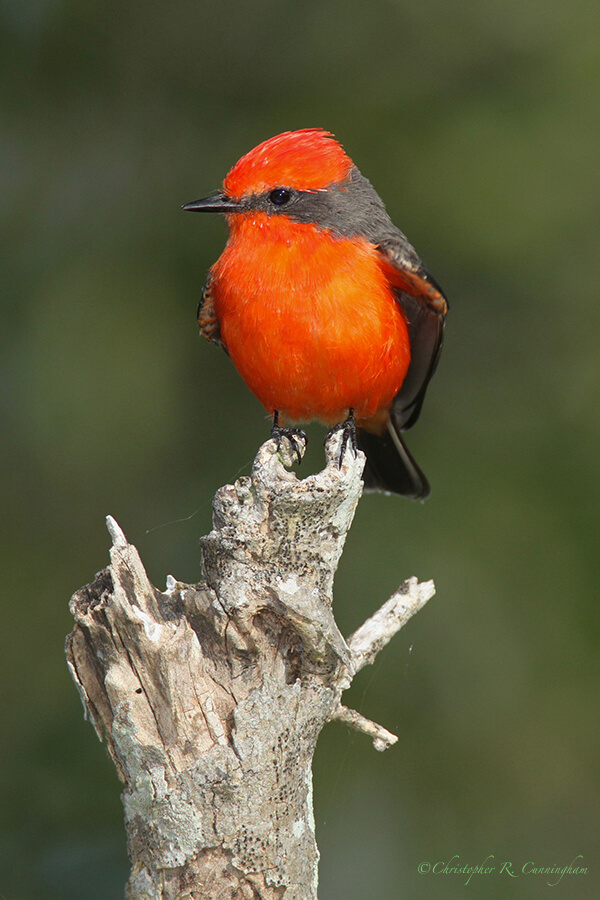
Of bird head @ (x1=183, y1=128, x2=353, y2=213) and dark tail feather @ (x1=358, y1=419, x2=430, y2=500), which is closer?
bird head @ (x1=183, y1=128, x2=353, y2=213)

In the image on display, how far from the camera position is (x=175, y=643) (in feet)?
9.10

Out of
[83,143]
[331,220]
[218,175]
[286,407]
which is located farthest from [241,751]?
[83,143]

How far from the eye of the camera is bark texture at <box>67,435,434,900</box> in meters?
2.76

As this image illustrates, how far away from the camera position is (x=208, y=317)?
440cm

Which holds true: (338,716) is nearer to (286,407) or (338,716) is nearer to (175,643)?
(175,643)

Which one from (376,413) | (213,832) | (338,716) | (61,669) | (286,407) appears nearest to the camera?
(213,832)

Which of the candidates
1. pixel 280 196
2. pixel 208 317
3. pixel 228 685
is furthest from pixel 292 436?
pixel 228 685

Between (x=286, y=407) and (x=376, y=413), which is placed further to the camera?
(x=376, y=413)

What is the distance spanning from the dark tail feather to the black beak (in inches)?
55.6

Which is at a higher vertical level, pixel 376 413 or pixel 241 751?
pixel 376 413

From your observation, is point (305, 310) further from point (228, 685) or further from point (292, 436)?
point (228, 685)

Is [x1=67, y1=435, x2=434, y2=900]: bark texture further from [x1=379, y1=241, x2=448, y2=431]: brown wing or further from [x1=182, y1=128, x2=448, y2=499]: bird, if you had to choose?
[x1=379, y1=241, x2=448, y2=431]: brown wing

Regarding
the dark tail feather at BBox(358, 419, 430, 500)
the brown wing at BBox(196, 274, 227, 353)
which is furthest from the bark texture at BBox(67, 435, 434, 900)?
the dark tail feather at BBox(358, 419, 430, 500)

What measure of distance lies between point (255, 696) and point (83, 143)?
3.63 metres
